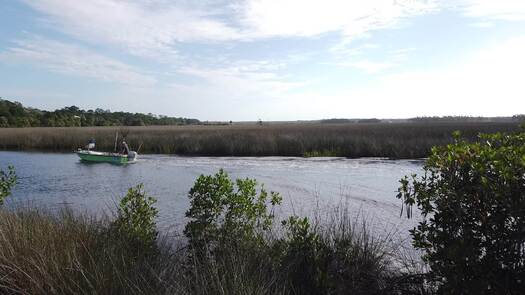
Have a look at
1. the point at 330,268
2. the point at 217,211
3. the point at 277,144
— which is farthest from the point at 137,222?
the point at 277,144

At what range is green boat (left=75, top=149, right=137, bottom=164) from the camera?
27156 millimetres

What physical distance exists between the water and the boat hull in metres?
0.66

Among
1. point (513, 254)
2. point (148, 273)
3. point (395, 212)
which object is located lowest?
point (395, 212)

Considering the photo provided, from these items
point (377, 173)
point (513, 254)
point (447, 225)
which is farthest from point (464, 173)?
point (377, 173)

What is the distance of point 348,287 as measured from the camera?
520 cm

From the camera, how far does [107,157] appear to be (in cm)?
2770

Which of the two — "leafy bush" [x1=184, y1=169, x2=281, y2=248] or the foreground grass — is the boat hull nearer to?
the foreground grass

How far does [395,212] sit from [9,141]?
4021 centimetres

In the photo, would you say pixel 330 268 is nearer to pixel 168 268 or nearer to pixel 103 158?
pixel 168 268

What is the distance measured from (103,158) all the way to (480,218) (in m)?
26.6

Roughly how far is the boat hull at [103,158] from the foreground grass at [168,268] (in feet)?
70.2

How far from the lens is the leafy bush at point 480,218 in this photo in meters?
3.66

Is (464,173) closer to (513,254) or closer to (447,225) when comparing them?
(447,225)

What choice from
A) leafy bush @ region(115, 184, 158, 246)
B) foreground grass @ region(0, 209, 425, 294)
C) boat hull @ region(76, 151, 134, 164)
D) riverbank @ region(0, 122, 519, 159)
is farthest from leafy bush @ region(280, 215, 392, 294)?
boat hull @ region(76, 151, 134, 164)
